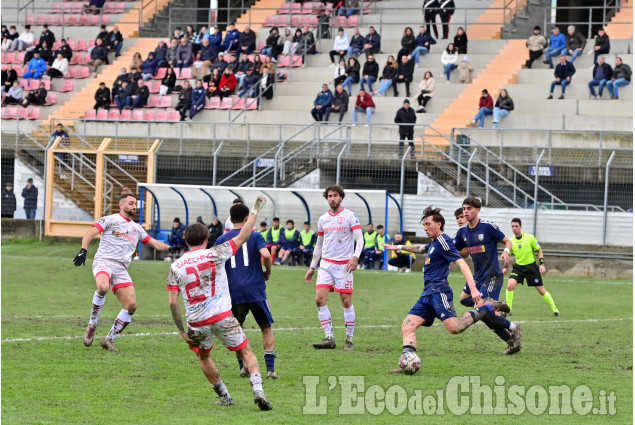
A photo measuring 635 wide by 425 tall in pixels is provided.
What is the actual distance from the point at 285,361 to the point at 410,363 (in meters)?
1.77

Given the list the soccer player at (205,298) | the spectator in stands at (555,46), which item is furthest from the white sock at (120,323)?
the spectator in stands at (555,46)

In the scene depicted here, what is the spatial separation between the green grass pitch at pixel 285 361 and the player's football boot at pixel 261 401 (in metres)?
0.08

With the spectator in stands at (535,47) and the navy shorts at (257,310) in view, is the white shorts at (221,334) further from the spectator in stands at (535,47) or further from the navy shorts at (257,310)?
the spectator in stands at (535,47)

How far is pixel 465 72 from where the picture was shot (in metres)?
36.0

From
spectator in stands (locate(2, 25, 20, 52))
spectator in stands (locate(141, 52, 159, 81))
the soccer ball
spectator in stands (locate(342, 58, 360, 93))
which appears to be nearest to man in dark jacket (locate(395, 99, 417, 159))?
spectator in stands (locate(342, 58, 360, 93))

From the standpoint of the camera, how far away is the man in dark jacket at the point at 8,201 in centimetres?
3270

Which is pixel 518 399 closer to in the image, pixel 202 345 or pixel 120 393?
pixel 202 345

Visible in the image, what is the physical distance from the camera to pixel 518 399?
32.8ft

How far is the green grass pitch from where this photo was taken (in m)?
9.24

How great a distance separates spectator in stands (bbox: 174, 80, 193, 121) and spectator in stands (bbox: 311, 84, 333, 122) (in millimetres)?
5002

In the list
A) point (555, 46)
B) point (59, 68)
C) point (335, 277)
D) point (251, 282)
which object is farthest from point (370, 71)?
point (251, 282)

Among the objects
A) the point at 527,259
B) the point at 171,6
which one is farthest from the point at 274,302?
the point at 171,6

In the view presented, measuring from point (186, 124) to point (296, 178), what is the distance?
19.3 ft

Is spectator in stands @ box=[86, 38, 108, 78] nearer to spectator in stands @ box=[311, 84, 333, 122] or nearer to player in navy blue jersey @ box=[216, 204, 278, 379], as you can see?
spectator in stands @ box=[311, 84, 333, 122]
